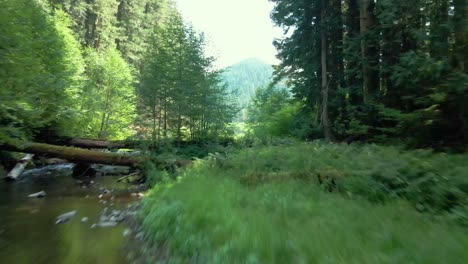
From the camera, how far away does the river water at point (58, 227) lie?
578 centimetres

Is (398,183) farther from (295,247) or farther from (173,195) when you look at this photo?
(173,195)

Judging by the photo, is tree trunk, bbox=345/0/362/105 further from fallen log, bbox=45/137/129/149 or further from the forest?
fallen log, bbox=45/137/129/149

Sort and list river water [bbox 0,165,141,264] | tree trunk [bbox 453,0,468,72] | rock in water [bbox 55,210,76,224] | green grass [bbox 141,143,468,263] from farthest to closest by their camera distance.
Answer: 1. tree trunk [bbox 453,0,468,72]
2. rock in water [bbox 55,210,76,224]
3. river water [bbox 0,165,141,264]
4. green grass [bbox 141,143,468,263]

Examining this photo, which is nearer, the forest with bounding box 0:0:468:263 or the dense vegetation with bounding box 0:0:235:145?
the forest with bounding box 0:0:468:263

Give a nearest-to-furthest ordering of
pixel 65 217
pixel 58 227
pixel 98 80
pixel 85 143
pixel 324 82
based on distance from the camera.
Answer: pixel 58 227, pixel 65 217, pixel 85 143, pixel 324 82, pixel 98 80

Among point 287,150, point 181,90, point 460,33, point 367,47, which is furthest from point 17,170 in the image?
point 460,33

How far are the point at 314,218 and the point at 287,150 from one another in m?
7.55

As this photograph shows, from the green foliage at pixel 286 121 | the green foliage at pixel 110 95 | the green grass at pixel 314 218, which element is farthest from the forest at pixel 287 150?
the green foliage at pixel 110 95

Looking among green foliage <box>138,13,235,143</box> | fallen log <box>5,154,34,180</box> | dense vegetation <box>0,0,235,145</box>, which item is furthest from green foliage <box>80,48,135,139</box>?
fallen log <box>5,154,34,180</box>

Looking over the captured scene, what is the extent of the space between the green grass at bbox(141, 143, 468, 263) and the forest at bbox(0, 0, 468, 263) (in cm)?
3

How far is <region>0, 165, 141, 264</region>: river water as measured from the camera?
228 inches

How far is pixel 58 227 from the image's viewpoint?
298 inches

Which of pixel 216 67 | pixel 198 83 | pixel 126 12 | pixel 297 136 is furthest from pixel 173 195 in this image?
pixel 126 12

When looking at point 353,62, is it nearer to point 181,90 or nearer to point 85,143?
point 181,90
